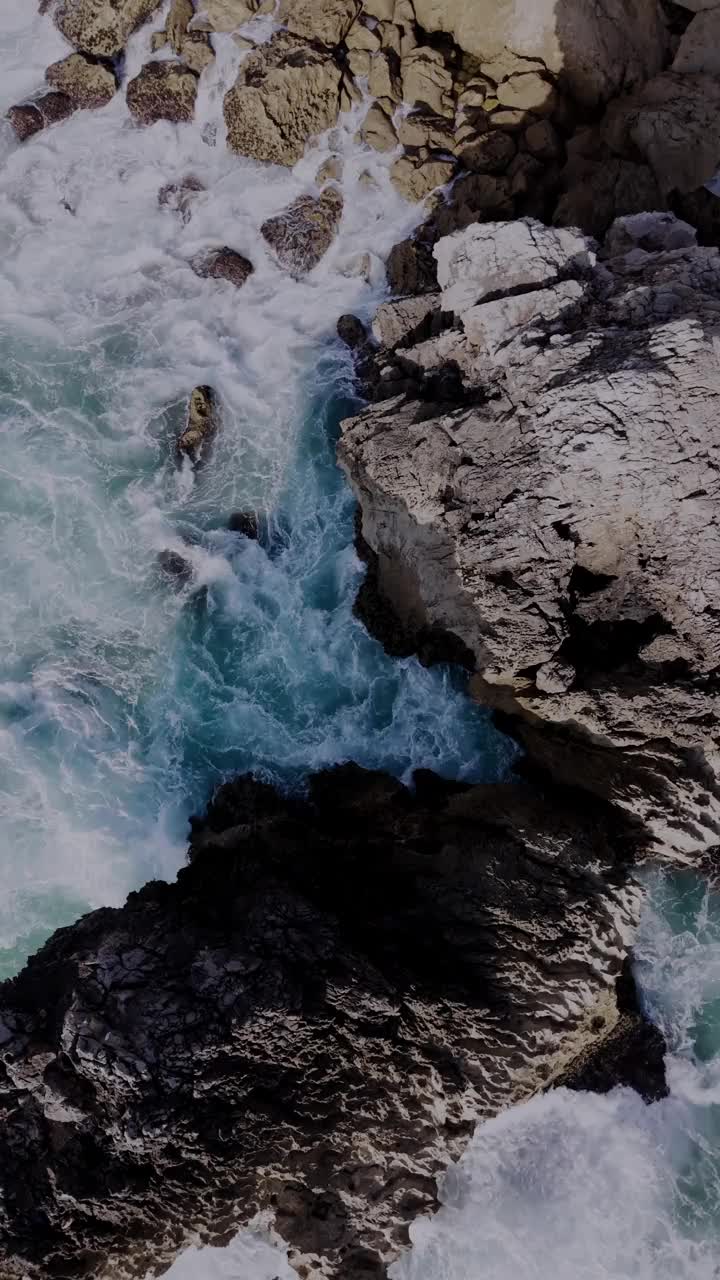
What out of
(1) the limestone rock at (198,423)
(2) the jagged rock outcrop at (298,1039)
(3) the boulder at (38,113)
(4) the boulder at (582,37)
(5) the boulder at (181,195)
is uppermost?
(3) the boulder at (38,113)

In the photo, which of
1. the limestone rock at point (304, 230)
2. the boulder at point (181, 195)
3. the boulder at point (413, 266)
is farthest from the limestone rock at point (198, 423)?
the boulder at point (413, 266)

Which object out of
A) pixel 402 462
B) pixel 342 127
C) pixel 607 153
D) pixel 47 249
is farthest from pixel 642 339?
pixel 47 249

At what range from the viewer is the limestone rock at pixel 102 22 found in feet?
72.9

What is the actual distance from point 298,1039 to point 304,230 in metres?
17.7

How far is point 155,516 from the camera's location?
21172 mm

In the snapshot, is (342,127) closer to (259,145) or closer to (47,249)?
(259,145)

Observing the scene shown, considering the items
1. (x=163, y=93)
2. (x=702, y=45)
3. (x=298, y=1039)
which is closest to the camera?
(x=298, y=1039)

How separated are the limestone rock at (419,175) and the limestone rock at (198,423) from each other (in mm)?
6596

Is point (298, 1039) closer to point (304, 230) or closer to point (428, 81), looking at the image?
point (304, 230)

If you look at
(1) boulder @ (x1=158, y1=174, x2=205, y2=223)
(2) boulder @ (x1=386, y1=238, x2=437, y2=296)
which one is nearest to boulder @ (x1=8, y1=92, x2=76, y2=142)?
(1) boulder @ (x1=158, y1=174, x2=205, y2=223)

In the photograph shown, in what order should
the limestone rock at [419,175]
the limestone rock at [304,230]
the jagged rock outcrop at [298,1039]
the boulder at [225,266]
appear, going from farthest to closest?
the boulder at [225,266] → the limestone rock at [304,230] → the limestone rock at [419,175] → the jagged rock outcrop at [298,1039]

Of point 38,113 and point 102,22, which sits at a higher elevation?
point 102,22

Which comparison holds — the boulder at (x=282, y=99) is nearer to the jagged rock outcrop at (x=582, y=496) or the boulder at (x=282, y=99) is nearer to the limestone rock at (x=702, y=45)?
the jagged rock outcrop at (x=582, y=496)

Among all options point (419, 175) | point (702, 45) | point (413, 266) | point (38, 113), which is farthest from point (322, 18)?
point (702, 45)
